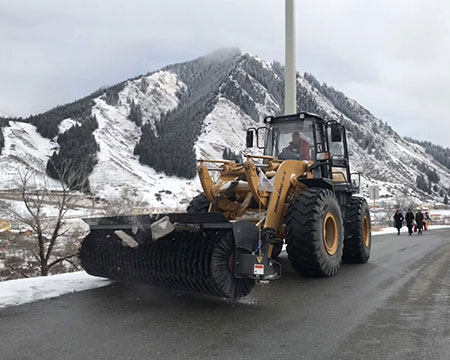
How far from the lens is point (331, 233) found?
634cm

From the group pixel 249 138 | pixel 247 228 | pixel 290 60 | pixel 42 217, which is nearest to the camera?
pixel 247 228

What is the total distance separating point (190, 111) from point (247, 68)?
3883 cm

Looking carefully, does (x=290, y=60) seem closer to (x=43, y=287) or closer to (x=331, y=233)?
(x=331, y=233)

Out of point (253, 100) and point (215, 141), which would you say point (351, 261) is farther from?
point (253, 100)

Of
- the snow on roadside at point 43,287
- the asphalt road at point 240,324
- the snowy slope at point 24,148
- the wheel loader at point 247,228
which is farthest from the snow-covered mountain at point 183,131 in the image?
the asphalt road at point 240,324

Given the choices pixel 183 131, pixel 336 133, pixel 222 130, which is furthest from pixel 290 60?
pixel 222 130

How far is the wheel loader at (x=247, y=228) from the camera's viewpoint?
4371 millimetres

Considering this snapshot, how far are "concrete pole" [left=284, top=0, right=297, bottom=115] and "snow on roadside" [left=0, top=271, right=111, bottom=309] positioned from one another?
920 cm

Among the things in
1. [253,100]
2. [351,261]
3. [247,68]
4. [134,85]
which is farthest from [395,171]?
[351,261]

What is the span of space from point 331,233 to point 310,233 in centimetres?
111

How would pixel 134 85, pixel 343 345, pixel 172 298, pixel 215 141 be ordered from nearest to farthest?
pixel 343 345 → pixel 172 298 → pixel 215 141 → pixel 134 85

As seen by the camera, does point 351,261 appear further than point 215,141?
No

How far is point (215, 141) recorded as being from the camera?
131m

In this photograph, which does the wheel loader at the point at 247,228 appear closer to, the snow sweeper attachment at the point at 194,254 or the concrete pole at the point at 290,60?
the snow sweeper attachment at the point at 194,254
